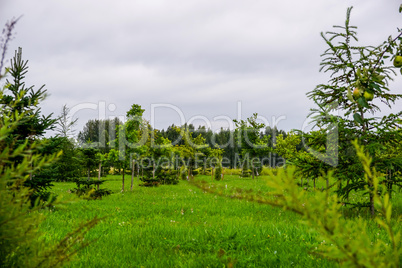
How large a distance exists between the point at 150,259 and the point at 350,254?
3.76 m

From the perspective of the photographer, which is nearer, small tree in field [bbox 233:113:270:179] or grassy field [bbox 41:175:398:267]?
grassy field [bbox 41:175:398:267]

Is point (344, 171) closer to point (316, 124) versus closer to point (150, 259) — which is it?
point (316, 124)

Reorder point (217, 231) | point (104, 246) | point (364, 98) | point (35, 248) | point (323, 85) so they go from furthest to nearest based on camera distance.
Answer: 1. point (323, 85)
2. point (217, 231)
3. point (104, 246)
4. point (364, 98)
5. point (35, 248)

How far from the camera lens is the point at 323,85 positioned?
6.94m

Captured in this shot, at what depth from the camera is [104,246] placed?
4.82 meters

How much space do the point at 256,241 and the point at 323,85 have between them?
470cm

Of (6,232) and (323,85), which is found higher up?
(323,85)

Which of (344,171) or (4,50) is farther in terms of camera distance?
(344,171)

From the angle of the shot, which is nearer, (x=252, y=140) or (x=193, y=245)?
(x=193, y=245)

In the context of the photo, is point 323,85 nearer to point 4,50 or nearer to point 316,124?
point 316,124

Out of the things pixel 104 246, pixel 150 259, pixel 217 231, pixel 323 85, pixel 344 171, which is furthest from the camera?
pixel 323 85

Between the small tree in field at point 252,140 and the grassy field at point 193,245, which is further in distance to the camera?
the small tree in field at point 252,140

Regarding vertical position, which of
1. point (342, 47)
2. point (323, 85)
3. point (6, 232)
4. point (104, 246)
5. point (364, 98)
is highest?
point (342, 47)

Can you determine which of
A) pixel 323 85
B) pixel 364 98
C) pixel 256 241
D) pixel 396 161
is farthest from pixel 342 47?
pixel 256 241
